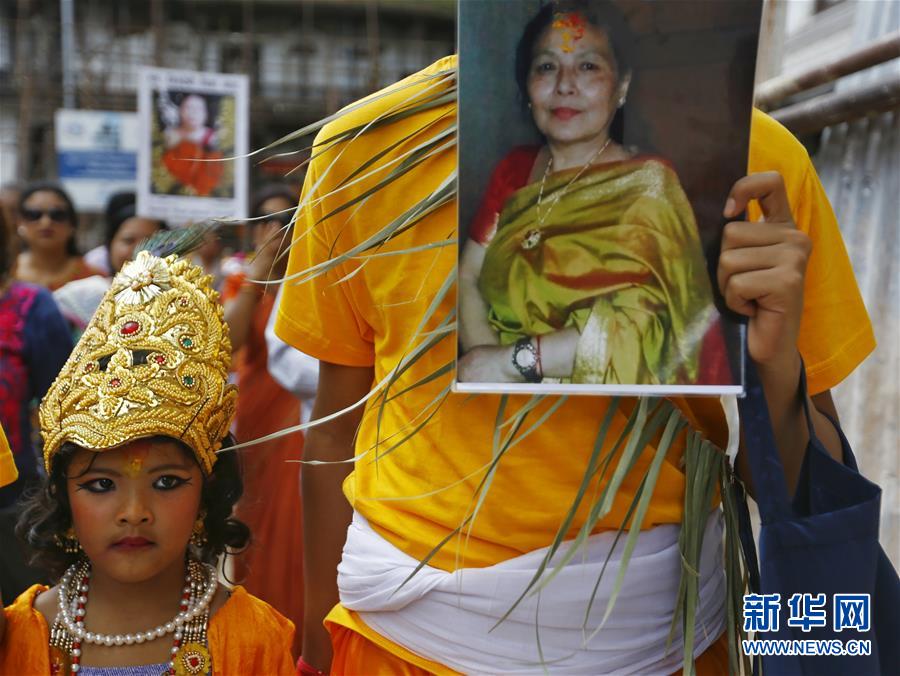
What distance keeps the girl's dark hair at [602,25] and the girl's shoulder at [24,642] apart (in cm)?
150

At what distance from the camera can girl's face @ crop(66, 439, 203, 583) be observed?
2.33 metres

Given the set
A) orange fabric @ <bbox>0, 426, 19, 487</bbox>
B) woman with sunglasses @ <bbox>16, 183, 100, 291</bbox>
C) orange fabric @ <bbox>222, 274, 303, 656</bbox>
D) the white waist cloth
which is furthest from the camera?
woman with sunglasses @ <bbox>16, 183, 100, 291</bbox>

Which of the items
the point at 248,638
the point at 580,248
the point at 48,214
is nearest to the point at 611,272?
the point at 580,248

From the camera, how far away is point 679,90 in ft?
5.02

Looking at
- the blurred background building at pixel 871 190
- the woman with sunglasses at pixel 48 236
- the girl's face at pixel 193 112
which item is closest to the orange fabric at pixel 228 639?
the blurred background building at pixel 871 190

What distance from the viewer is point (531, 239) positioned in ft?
5.22

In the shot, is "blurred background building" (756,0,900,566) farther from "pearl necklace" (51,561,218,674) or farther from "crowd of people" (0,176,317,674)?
"pearl necklace" (51,561,218,674)

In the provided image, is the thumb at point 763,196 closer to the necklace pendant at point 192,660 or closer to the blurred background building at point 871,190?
the necklace pendant at point 192,660

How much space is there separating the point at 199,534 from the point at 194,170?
173 inches

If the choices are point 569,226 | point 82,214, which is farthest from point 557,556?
point 82,214

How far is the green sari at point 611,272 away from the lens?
156 centimetres

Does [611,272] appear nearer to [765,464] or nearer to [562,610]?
[765,464]

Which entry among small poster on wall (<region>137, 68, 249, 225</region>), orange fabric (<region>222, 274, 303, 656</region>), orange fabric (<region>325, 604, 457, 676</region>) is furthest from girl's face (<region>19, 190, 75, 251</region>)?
orange fabric (<region>325, 604, 457, 676</region>)

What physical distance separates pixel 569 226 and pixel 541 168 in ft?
0.27
